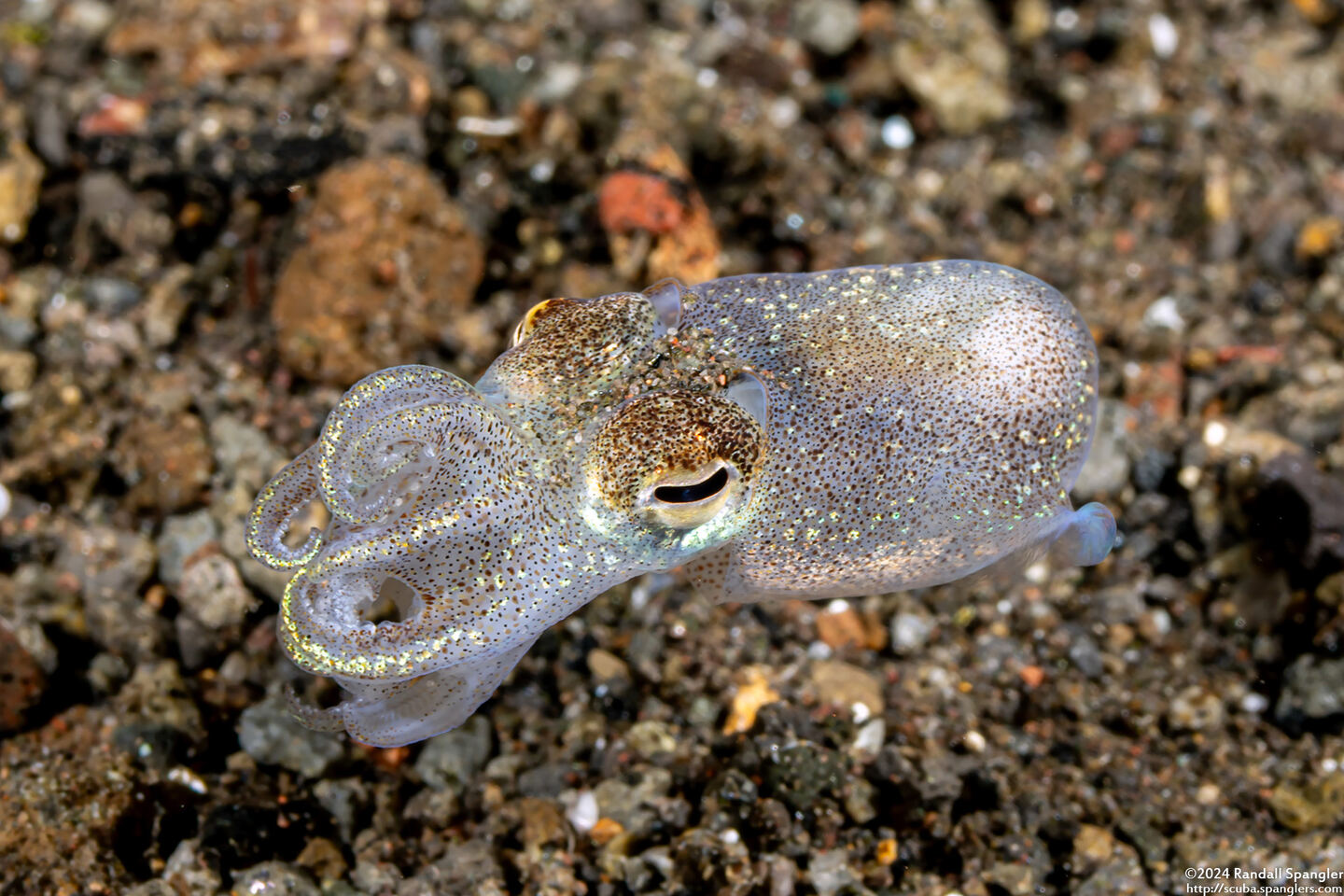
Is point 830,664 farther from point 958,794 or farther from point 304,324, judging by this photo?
point 304,324

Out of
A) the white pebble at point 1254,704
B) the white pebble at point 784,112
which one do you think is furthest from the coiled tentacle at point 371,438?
the white pebble at point 784,112

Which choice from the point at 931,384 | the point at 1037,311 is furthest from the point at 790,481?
the point at 1037,311

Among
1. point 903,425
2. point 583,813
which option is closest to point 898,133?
point 903,425

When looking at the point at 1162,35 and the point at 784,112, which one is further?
the point at 1162,35

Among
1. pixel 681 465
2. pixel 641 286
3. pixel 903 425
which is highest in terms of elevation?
pixel 681 465

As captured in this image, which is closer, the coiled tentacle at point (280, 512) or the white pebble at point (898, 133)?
the coiled tentacle at point (280, 512)

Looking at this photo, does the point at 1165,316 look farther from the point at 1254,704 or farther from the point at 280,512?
the point at 280,512

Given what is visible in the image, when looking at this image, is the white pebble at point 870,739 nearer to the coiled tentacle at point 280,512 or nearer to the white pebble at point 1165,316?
the coiled tentacle at point 280,512
